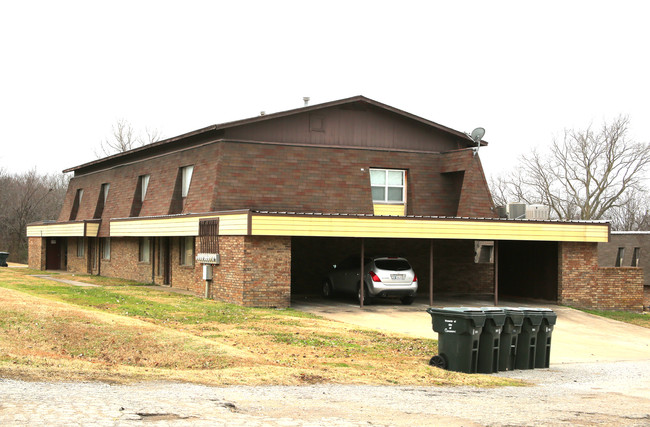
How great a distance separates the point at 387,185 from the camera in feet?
94.7

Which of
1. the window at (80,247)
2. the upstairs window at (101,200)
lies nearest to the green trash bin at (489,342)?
the upstairs window at (101,200)

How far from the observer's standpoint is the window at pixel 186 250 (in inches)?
1102

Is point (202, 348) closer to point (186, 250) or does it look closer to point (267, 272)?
point (267, 272)

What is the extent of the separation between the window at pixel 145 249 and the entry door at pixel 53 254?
12304 mm

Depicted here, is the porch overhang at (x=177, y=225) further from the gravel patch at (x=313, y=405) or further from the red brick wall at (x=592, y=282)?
the gravel patch at (x=313, y=405)

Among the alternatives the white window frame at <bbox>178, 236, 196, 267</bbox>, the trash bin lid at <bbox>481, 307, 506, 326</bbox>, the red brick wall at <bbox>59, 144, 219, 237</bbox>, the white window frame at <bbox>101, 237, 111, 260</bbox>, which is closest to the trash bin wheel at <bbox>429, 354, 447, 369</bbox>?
the trash bin lid at <bbox>481, 307, 506, 326</bbox>

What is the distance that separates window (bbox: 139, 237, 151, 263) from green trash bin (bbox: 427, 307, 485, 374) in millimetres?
20677

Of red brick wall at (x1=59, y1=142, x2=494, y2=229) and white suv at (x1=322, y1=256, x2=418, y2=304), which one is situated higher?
red brick wall at (x1=59, y1=142, x2=494, y2=229)

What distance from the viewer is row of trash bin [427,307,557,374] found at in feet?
44.0

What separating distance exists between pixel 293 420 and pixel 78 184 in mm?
36919

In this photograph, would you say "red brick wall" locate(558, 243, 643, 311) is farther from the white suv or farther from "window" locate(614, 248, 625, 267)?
"window" locate(614, 248, 625, 267)

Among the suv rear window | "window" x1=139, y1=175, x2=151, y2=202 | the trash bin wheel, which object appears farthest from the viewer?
"window" x1=139, y1=175, x2=151, y2=202

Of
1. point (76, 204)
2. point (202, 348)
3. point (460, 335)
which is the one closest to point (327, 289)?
point (202, 348)

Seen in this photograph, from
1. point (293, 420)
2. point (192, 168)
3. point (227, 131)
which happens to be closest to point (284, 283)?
point (227, 131)
